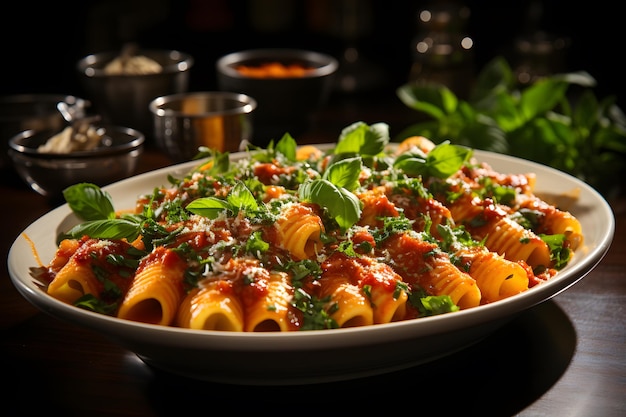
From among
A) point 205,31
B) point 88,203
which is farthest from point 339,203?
point 205,31

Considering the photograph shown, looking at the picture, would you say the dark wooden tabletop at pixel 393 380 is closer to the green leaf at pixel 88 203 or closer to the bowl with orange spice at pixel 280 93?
the green leaf at pixel 88 203

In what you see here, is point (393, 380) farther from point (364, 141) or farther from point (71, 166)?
point (71, 166)

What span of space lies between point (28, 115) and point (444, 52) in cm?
144

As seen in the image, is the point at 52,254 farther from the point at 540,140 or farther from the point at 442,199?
the point at 540,140

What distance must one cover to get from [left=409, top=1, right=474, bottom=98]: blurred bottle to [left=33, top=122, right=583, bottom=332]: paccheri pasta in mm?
1399

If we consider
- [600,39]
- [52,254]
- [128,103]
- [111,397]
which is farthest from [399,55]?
[111,397]

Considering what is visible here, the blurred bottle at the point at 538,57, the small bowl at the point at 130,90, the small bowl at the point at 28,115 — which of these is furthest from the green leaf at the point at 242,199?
the blurred bottle at the point at 538,57

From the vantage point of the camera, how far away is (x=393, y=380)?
133 centimetres

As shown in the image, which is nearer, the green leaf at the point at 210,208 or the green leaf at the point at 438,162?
the green leaf at the point at 210,208

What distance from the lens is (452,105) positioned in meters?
2.52

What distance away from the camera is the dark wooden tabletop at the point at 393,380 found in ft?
4.17

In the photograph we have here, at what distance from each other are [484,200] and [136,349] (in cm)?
75

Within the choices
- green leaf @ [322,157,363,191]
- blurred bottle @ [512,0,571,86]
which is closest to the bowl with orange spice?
blurred bottle @ [512,0,571,86]

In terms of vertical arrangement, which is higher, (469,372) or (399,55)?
(469,372)
